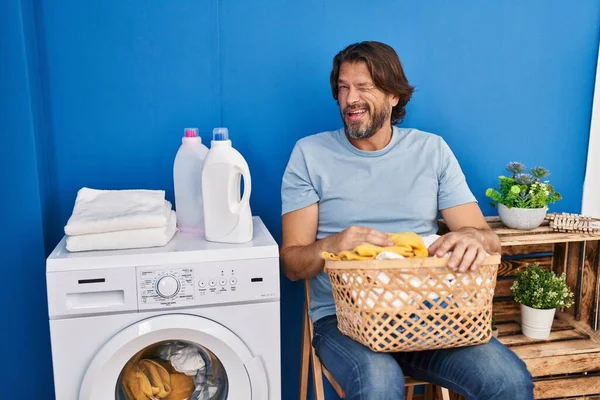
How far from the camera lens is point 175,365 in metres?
1.68

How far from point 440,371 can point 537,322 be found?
0.66 m

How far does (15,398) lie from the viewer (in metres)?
1.92

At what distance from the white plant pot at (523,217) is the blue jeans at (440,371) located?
0.59 meters

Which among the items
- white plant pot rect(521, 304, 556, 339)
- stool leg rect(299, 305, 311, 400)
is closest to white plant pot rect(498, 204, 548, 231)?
white plant pot rect(521, 304, 556, 339)

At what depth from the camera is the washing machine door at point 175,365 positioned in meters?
1.51

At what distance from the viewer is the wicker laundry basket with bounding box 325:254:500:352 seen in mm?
1329

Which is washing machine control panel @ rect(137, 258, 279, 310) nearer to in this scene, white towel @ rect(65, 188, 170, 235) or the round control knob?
the round control knob

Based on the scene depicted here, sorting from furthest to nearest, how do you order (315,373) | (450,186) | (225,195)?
(450,186)
(315,373)
(225,195)

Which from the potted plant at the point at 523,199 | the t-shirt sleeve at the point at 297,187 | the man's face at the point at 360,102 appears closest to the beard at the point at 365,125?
the man's face at the point at 360,102

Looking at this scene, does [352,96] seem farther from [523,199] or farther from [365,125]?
[523,199]

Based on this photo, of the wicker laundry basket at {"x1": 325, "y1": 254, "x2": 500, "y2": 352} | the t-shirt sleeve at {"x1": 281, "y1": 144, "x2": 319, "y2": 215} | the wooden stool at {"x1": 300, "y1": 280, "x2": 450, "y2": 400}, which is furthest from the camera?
the t-shirt sleeve at {"x1": 281, "y1": 144, "x2": 319, "y2": 215}

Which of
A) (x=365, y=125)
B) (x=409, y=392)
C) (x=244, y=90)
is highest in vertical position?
(x=244, y=90)

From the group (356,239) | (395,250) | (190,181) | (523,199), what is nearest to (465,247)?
(395,250)

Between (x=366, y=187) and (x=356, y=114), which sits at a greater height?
(x=356, y=114)
